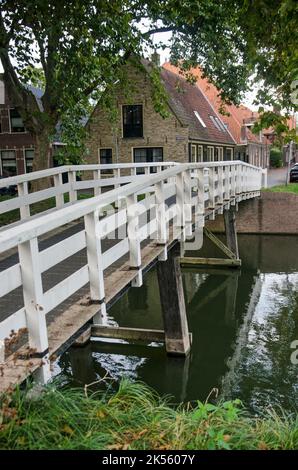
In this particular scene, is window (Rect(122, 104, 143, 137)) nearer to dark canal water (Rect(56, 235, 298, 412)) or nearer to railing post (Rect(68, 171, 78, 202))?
dark canal water (Rect(56, 235, 298, 412))

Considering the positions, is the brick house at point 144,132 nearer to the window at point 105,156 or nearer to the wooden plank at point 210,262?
the window at point 105,156

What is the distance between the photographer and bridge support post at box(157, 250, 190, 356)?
8.01 m

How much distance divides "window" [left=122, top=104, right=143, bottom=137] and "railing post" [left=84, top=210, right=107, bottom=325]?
2133cm

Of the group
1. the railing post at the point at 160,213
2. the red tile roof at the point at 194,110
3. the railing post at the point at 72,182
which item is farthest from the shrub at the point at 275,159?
the railing post at the point at 160,213

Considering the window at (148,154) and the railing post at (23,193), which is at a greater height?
the window at (148,154)

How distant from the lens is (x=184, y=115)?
25.1 meters

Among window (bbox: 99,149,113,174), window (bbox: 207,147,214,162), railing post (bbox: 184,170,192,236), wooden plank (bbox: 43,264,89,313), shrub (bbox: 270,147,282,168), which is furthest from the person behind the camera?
shrub (bbox: 270,147,282,168)

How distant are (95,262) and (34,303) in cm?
100

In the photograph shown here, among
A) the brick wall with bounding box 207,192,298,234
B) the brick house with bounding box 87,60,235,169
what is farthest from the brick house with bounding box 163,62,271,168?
the brick wall with bounding box 207,192,298,234

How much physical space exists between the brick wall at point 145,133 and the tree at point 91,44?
8543 millimetres

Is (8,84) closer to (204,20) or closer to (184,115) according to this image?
(204,20)

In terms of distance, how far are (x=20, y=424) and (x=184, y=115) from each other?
24.0 metres

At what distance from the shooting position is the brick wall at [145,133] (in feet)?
78.5

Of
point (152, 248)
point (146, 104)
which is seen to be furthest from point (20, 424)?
point (146, 104)
